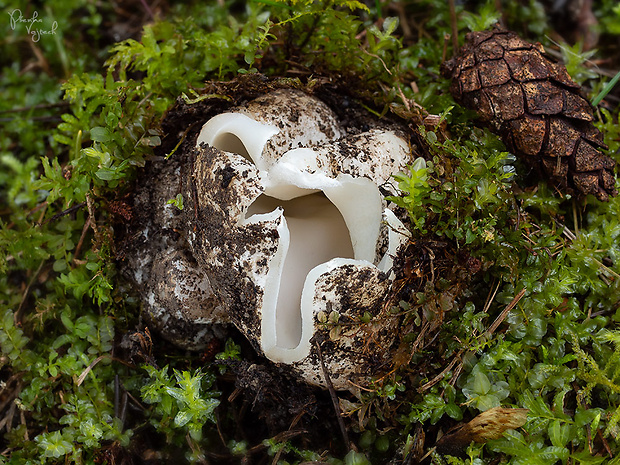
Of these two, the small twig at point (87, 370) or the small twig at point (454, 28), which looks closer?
the small twig at point (87, 370)

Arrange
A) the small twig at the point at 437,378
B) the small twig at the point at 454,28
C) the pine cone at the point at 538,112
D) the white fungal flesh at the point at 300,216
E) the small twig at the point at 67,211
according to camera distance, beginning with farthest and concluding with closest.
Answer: the small twig at the point at 454,28, the small twig at the point at 67,211, the pine cone at the point at 538,112, the small twig at the point at 437,378, the white fungal flesh at the point at 300,216

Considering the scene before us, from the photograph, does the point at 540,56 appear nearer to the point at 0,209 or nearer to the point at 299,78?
the point at 299,78

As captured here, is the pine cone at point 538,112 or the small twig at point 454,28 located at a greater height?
the small twig at point 454,28

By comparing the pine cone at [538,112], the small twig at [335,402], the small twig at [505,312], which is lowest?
the small twig at [335,402]

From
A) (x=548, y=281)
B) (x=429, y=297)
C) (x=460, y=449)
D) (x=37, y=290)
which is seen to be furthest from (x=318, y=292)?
(x=37, y=290)

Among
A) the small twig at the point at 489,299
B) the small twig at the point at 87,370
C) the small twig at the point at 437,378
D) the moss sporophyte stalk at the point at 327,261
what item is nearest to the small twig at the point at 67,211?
the moss sporophyte stalk at the point at 327,261

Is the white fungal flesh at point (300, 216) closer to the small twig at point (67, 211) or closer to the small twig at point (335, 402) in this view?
the small twig at point (335, 402)

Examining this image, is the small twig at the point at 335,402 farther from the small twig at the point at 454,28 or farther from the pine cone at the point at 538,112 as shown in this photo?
the small twig at the point at 454,28

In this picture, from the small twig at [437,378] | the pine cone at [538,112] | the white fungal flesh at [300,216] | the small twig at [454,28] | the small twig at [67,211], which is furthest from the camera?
the small twig at [454,28]

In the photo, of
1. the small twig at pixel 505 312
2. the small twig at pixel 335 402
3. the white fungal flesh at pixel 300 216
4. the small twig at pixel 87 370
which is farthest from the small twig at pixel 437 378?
the small twig at pixel 87 370

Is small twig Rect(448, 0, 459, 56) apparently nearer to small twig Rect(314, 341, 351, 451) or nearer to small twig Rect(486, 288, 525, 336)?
small twig Rect(486, 288, 525, 336)
